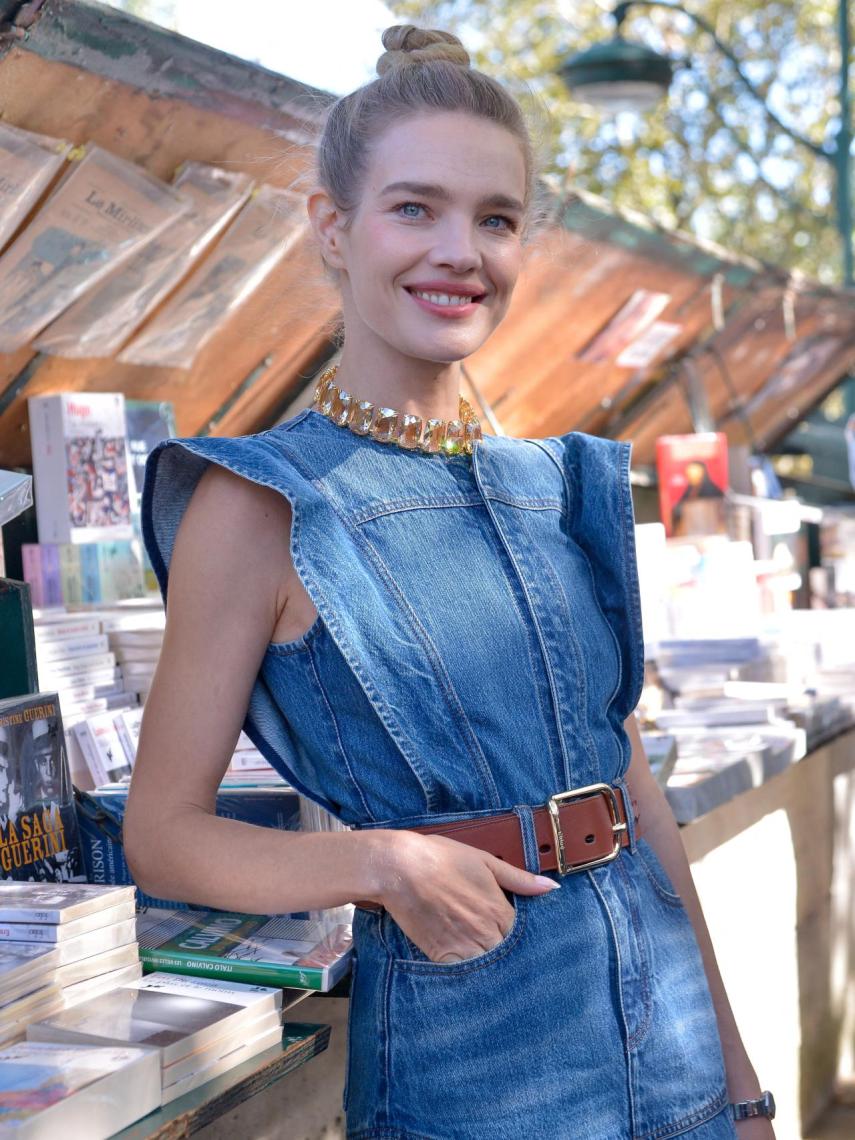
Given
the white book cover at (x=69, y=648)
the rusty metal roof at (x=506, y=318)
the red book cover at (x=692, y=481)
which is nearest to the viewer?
the rusty metal roof at (x=506, y=318)

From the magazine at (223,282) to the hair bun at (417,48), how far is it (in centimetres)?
133

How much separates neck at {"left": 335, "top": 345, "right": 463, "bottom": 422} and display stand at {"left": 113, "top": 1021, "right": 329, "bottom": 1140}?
0.67m

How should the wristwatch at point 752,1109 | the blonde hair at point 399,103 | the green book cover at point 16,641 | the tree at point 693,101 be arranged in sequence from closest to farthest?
the blonde hair at point 399,103 < the wristwatch at point 752,1109 < the green book cover at point 16,641 < the tree at point 693,101

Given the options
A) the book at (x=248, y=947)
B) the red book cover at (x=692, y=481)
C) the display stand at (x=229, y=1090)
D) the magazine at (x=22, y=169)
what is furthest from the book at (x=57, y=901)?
the red book cover at (x=692, y=481)

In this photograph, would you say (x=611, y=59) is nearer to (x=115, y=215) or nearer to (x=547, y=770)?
(x=115, y=215)

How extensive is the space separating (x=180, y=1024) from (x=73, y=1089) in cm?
17

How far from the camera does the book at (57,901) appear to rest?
1.36 meters

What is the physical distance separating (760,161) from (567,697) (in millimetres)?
18456

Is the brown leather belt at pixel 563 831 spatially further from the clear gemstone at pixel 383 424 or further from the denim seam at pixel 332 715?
the clear gemstone at pixel 383 424

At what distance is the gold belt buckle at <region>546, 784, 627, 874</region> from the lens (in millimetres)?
1365

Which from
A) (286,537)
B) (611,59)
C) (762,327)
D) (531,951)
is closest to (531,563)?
(286,537)

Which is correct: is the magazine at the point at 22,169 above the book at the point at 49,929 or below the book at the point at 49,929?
above

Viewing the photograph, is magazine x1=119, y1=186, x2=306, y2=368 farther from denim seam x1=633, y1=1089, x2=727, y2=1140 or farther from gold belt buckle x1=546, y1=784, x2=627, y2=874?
denim seam x1=633, y1=1089, x2=727, y2=1140

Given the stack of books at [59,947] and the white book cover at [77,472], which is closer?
the stack of books at [59,947]
